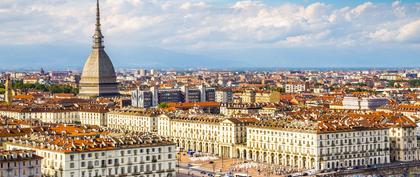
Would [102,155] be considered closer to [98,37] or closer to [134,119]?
[134,119]

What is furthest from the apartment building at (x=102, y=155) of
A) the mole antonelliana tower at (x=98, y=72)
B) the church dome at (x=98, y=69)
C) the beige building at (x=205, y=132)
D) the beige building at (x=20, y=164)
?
the mole antonelliana tower at (x=98, y=72)

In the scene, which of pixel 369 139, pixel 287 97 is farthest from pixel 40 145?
pixel 287 97

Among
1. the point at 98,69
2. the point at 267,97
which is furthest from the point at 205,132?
the point at 267,97

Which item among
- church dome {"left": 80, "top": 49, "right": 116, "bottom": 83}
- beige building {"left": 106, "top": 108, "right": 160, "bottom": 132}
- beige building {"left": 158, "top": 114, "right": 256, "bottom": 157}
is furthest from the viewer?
church dome {"left": 80, "top": 49, "right": 116, "bottom": 83}

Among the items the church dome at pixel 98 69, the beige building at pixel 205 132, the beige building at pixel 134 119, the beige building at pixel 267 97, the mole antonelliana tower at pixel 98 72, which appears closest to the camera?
the beige building at pixel 205 132

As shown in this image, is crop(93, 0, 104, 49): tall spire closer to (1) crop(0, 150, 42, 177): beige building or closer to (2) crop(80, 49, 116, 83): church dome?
(2) crop(80, 49, 116, 83): church dome

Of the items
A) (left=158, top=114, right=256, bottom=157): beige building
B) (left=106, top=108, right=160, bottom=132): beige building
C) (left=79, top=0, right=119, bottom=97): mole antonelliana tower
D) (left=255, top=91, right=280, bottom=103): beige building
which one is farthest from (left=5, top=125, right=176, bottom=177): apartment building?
(left=255, top=91, right=280, bottom=103): beige building

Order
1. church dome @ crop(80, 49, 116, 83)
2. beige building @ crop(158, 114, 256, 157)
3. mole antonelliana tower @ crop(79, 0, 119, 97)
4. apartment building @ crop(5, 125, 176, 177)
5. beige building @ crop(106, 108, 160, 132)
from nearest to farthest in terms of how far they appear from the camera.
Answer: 1. apartment building @ crop(5, 125, 176, 177)
2. beige building @ crop(158, 114, 256, 157)
3. beige building @ crop(106, 108, 160, 132)
4. church dome @ crop(80, 49, 116, 83)
5. mole antonelliana tower @ crop(79, 0, 119, 97)

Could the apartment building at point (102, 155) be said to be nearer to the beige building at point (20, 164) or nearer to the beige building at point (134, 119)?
the beige building at point (20, 164)
